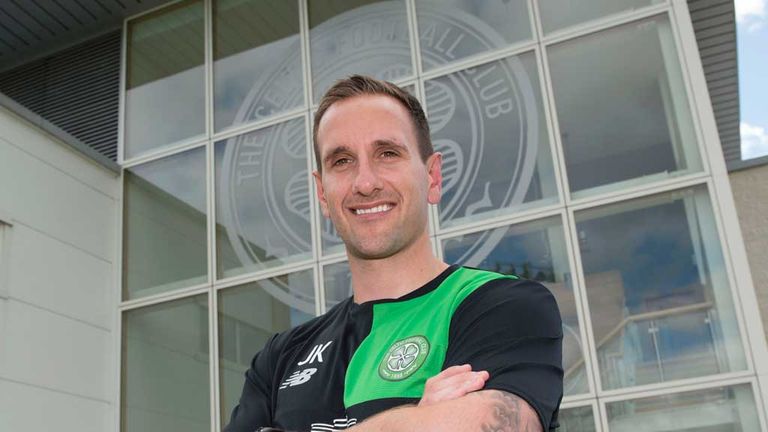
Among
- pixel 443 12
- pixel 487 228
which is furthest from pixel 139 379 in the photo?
pixel 443 12

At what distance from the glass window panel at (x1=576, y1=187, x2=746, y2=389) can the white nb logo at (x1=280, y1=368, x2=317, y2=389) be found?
4614 millimetres

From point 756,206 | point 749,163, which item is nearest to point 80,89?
point 749,163

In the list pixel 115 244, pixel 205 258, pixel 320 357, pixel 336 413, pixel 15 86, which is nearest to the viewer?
pixel 336 413

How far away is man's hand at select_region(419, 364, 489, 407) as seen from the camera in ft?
5.19

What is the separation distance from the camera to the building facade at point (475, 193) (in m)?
6.07

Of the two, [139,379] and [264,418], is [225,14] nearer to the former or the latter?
[139,379]

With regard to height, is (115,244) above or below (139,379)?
above

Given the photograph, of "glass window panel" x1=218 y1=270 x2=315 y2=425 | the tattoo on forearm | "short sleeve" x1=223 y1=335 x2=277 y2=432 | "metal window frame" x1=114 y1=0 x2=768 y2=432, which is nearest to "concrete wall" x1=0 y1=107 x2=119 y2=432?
"metal window frame" x1=114 y1=0 x2=768 y2=432

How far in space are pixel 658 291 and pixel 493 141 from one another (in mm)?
1912

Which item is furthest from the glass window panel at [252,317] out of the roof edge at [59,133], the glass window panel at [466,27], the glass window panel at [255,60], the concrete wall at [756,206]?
the concrete wall at [756,206]

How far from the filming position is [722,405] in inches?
226

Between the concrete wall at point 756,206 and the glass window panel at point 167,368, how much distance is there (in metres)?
5.13

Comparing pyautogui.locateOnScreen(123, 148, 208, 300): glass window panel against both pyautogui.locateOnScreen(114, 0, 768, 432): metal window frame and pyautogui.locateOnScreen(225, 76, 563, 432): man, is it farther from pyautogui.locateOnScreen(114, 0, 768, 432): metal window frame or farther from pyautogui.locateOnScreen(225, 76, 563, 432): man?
pyautogui.locateOnScreen(225, 76, 563, 432): man

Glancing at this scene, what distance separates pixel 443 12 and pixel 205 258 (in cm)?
342
